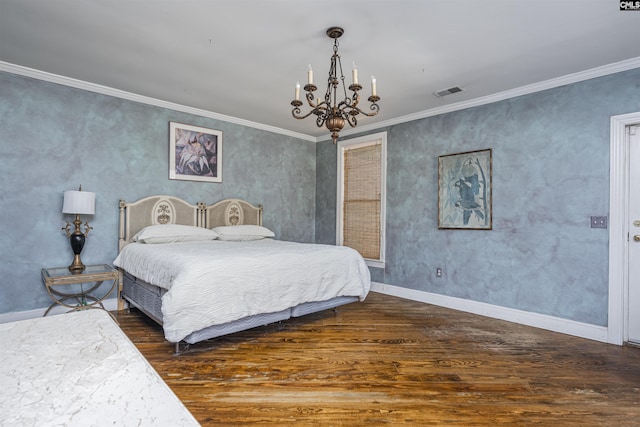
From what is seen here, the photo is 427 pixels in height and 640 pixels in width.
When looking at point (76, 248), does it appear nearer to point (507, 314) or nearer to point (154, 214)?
point (154, 214)

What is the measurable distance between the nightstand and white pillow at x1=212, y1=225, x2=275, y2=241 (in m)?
1.25

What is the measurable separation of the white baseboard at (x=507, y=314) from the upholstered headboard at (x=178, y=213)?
89.1 inches

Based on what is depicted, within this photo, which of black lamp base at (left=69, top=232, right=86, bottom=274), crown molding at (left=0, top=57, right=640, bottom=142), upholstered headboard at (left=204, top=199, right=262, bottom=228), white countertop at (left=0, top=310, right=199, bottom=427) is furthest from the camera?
upholstered headboard at (left=204, top=199, right=262, bottom=228)

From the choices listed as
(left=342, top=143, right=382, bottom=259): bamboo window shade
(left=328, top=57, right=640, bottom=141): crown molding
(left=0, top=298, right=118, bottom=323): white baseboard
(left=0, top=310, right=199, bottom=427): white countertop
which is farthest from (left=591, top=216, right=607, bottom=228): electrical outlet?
(left=0, top=298, right=118, bottom=323): white baseboard

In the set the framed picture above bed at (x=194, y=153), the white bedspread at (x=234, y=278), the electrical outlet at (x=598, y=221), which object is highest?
the framed picture above bed at (x=194, y=153)

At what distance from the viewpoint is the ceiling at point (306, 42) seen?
228cm

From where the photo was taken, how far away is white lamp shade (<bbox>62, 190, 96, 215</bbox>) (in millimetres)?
3277

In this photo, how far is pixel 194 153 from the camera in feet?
14.6

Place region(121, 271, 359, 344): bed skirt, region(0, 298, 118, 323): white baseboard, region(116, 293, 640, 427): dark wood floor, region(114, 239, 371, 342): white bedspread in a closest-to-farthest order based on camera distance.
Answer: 1. region(116, 293, 640, 427): dark wood floor
2. region(114, 239, 371, 342): white bedspread
3. region(121, 271, 359, 344): bed skirt
4. region(0, 298, 118, 323): white baseboard

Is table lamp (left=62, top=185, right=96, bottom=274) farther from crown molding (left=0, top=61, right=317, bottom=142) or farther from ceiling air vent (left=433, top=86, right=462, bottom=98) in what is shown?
ceiling air vent (left=433, top=86, right=462, bottom=98)

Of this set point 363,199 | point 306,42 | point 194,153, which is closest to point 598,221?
point 363,199

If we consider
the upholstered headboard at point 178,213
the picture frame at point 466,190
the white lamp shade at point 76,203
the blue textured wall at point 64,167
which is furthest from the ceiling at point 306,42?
the upholstered headboard at point 178,213

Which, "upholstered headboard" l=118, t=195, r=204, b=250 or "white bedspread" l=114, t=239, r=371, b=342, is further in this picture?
"upholstered headboard" l=118, t=195, r=204, b=250

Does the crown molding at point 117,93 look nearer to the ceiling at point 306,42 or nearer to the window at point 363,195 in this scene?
the ceiling at point 306,42
